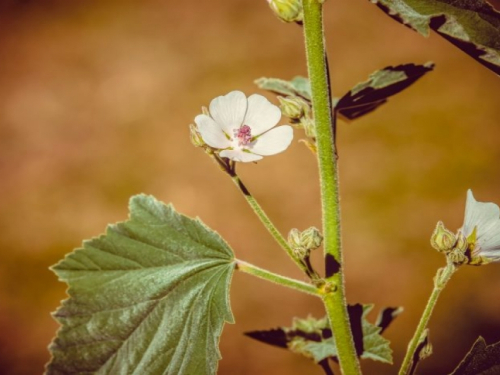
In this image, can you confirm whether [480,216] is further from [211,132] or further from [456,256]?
[211,132]

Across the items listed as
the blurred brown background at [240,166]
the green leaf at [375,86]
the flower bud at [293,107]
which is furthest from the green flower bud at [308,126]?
the blurred brown background at [240,166]

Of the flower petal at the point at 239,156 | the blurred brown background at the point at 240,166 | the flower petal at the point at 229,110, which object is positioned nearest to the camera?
the flower petal at the point at 239,156

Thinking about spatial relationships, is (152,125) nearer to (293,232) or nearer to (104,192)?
(104,192)

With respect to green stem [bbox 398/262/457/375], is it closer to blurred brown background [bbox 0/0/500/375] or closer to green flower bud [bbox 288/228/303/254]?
green flower bud [bbox 288/228/303/254]

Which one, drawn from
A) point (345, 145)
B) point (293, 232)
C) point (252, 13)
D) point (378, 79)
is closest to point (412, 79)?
point (378, 79)

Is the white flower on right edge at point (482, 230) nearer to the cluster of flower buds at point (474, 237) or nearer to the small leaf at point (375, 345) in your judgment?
the cluster of flower buds at point (474, 237)
